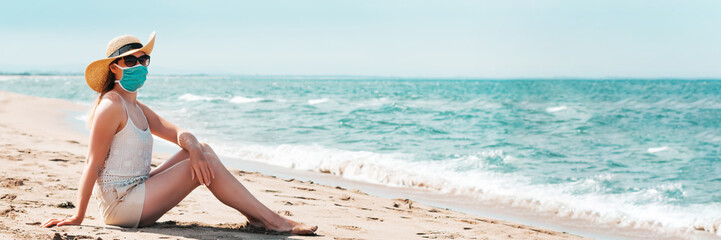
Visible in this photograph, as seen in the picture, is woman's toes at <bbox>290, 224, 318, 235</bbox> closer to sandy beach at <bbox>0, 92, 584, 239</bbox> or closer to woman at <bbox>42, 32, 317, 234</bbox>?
sandy beach at <bbox>0, 92, 584, 239</bbox>

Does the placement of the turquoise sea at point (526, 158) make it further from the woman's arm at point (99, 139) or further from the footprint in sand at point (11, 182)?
the woman's arm at point (99, 139)

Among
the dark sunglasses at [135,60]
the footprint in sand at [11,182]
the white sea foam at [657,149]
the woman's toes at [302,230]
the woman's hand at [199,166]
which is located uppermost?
the dark sunglasses at [135,60]

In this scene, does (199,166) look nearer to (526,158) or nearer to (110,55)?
(110,55)

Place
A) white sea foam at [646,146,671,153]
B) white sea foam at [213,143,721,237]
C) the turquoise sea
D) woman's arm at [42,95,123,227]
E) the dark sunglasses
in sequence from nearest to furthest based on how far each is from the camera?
woman's arm at [42,95,123,227] < the dark sunglasses < white sea foam at [213,143,721,237] < the turquoise sea < white sea foam at [646,146,671,153]

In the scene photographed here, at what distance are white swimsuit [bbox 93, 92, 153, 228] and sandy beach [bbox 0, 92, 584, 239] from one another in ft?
0.35

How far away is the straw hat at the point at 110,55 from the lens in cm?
357

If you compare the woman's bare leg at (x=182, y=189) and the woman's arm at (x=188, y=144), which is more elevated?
the woman's arm at (x=188, y=144)

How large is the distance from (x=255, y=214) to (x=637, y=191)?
6.46 meters

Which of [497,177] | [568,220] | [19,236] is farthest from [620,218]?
[19,236]

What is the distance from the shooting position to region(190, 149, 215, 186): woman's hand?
3.73 m

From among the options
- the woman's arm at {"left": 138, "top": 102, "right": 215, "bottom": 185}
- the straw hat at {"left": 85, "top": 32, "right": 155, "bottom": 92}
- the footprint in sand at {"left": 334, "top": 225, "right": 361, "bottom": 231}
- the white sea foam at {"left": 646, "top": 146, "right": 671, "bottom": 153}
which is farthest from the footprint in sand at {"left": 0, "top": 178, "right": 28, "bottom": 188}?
the white sea foam at {"left": 646, "top": 146, "right": 671, "bottom": 153}

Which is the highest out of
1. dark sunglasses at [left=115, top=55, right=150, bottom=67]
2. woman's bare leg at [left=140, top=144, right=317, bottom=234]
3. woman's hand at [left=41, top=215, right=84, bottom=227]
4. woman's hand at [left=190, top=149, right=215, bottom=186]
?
dark sunglasses at [left=115, top=55, right=150, bottom=67]

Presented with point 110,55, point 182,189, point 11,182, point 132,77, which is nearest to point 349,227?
point 182,189

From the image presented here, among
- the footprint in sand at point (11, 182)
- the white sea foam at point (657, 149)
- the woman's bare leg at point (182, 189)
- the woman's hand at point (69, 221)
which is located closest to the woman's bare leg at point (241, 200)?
the woman's bare leg at point (182, 189)
